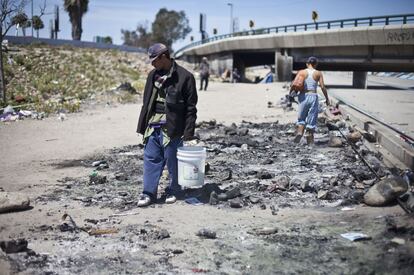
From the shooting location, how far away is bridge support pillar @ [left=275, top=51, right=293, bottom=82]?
3747 cm

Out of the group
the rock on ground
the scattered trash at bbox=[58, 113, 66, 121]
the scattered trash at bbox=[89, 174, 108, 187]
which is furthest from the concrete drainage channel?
the scattered trash at bbox=[58, 113, 66, 121]

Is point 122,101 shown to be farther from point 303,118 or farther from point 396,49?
point 396,49

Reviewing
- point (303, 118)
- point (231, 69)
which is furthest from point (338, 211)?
point (231, 69)

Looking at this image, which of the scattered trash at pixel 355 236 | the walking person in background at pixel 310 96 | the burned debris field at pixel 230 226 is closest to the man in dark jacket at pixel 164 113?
the burned debris field at pixel 230 226

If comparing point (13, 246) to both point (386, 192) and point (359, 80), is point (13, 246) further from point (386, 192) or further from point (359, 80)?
point (359, 80)

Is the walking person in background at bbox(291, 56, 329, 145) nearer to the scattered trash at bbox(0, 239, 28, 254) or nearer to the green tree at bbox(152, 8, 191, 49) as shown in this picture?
the scattered trash at bbox(0, 239, 28, 254)

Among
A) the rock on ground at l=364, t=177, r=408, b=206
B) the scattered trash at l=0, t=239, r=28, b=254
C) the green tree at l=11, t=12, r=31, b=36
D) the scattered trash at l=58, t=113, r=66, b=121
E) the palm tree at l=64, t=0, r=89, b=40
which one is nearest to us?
the scattered trash at l=0, t=239, r=28, b=254

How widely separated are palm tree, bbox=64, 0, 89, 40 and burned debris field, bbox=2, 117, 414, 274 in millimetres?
40895

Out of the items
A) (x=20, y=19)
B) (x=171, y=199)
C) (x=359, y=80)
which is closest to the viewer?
(x=171, y=199)

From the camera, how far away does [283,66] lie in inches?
1489

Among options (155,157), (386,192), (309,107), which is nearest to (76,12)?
(309,107)

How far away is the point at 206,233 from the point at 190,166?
1.30m

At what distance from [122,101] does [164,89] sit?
53.5 feet

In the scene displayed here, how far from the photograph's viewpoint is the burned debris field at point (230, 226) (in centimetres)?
409
